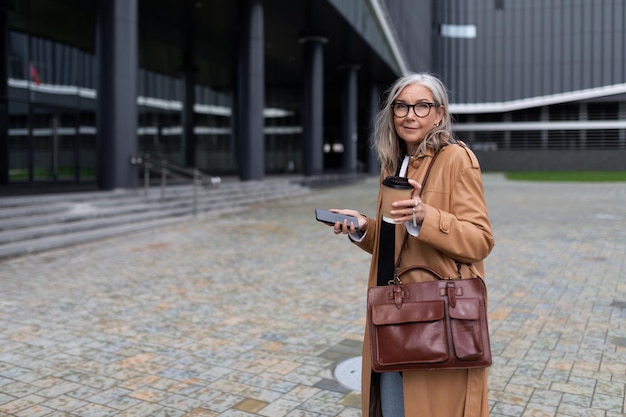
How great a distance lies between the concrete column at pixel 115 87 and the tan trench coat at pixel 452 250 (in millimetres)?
14542

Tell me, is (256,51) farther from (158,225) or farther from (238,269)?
(238,269)

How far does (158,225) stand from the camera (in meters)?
13.7

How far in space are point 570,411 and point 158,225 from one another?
11.2m

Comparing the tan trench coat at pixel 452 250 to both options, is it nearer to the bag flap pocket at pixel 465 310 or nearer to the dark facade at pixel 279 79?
the bag flap pocket at pixel 465 310

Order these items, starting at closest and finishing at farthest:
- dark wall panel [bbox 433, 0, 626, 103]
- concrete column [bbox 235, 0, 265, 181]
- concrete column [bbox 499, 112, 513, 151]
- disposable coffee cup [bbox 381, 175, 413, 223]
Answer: disposable coffee cup [bbox 381, 175, 413, 223]
concrete column [bbox 235, 0, 265, 181]
dark wall panel [bbox 433, 0, 626, 103]
concrete column [bbox 499, 112, 513, 151]

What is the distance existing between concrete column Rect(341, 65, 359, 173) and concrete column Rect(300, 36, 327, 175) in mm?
6873

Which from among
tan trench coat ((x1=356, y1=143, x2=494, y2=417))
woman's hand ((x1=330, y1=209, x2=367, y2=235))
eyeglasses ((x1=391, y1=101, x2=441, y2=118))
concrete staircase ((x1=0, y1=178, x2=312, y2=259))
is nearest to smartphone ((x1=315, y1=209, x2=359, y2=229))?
woman's hand ((x1=330, y1=209, x2=367, y2=235))

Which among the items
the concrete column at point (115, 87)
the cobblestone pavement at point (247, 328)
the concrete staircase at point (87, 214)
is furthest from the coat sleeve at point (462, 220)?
the concrete column at point (115, 87)

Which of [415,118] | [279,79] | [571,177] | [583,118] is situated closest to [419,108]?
[415,118]

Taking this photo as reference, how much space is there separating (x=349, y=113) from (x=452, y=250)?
3570 cm

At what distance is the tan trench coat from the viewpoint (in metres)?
2.22

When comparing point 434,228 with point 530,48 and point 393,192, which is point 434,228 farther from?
point 530,48

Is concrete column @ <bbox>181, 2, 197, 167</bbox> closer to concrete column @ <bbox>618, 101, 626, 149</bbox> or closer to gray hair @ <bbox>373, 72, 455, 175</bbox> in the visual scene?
gray hair @ <bbox>373, 72, 455, 175</bbox>

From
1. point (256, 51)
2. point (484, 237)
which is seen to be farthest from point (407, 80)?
point (256, 51)
